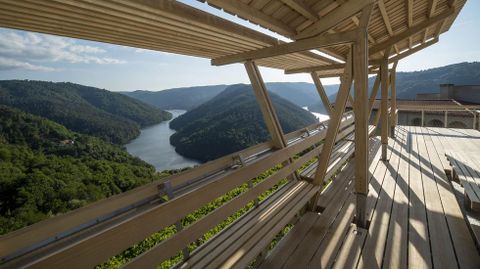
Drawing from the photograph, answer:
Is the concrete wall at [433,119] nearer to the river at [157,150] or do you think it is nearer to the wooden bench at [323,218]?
the wooden bench at [323,218]

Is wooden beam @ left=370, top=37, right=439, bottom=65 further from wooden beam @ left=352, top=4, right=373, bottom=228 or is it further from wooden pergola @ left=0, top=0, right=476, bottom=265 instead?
wooden beam @ left=352, top=4, right=373, bottom=228

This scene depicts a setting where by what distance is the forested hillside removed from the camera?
106 feet

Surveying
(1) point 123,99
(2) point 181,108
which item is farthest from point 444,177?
(2) point 181,108

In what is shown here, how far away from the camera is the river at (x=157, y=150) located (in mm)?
76000

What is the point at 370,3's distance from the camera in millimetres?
2449

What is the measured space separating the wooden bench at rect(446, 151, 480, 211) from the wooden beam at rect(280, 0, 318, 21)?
2.58m

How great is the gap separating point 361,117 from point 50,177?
147ft

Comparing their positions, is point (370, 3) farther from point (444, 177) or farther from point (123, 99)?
→ point (123, 99)

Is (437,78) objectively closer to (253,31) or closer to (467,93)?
(467,93)

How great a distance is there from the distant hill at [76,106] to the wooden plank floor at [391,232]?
299 ft

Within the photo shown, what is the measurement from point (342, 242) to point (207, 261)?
1.62 m

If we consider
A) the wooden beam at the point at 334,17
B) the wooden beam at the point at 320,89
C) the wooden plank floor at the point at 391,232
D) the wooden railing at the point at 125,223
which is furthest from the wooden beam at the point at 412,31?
the wooden railing at the point at 125,223

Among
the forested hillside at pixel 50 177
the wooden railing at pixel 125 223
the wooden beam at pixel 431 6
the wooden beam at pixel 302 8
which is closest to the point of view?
the wooden railing at pixel 125 223

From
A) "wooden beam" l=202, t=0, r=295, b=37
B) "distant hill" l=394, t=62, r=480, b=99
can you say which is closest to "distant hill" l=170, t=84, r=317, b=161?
"distant hill" l=394, t=62, r=480, b=99
